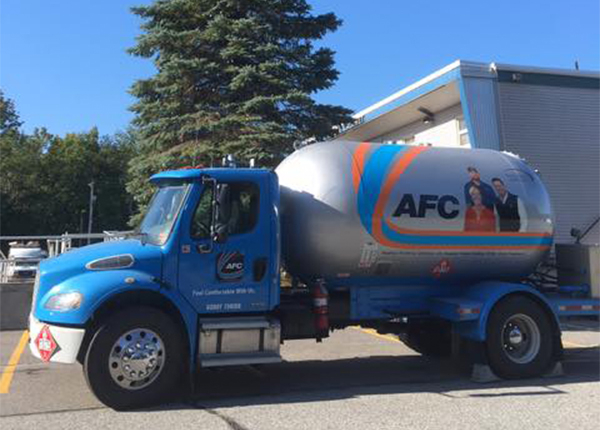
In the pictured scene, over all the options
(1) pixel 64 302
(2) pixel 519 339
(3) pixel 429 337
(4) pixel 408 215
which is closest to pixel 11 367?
(1) pixel 64 302

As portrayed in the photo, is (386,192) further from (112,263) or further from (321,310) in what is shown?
(112,263)

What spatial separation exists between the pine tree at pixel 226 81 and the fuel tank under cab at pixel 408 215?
6.81 meters

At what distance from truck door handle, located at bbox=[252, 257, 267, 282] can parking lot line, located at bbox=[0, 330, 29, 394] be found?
10.8 ft

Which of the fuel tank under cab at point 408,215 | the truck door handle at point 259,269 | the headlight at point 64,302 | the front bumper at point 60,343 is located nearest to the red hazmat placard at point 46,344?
the front bumper at point 60,343

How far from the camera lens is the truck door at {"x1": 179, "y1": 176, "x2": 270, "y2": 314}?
22.4 ft

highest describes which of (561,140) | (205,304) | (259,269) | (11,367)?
(561,140)

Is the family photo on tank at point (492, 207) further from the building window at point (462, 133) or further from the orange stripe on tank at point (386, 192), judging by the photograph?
the building window at point (462, 133)

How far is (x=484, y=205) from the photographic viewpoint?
A: 26.9ft

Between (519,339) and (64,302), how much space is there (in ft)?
18.9

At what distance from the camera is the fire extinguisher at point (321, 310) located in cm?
750

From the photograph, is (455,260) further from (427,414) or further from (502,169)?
(427,414)

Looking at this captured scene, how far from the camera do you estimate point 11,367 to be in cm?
869

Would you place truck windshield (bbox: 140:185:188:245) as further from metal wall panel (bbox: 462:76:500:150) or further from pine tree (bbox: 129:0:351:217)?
metal wall panel (bbox: 462:76:500:150)

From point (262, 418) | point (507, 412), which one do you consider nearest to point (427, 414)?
point (507, 412)
